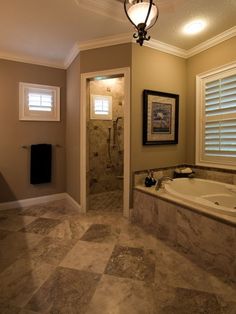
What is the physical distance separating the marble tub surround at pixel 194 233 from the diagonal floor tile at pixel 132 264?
38cm

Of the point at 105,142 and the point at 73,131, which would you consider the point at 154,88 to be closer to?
the point at 73,131

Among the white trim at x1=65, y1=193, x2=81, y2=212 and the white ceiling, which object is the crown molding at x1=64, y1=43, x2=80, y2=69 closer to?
the white ceiling

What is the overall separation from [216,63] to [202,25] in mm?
581

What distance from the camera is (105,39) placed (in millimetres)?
2654

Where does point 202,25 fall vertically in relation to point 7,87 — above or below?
above

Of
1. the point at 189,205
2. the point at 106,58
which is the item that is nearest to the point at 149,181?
the point at 189,205

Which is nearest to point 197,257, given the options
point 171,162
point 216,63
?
point 171,162

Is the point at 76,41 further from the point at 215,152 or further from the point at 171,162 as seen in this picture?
the point at 215,152

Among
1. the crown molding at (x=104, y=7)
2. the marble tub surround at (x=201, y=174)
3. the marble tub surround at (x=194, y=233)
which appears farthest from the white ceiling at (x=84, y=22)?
the marble tub surround at (x=194, y=233)

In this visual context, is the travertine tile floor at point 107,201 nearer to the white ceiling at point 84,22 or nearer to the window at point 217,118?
the window at point 217,118

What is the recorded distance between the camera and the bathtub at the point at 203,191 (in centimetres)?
208

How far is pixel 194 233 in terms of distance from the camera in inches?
74.5

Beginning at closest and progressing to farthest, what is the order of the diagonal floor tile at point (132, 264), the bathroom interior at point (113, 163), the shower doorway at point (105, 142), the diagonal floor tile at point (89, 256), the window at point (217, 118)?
1. the bathroom interior at point (113, 163)
2. the diagonal floor tile at point (132, 264)
3. the diagonal floor tile at point (89, 256)
4. the window at point (217, 118)
5. the shower doorway at point (105, 142)

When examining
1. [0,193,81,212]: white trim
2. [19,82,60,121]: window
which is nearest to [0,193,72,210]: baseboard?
[0,193,81,212]: white trim
